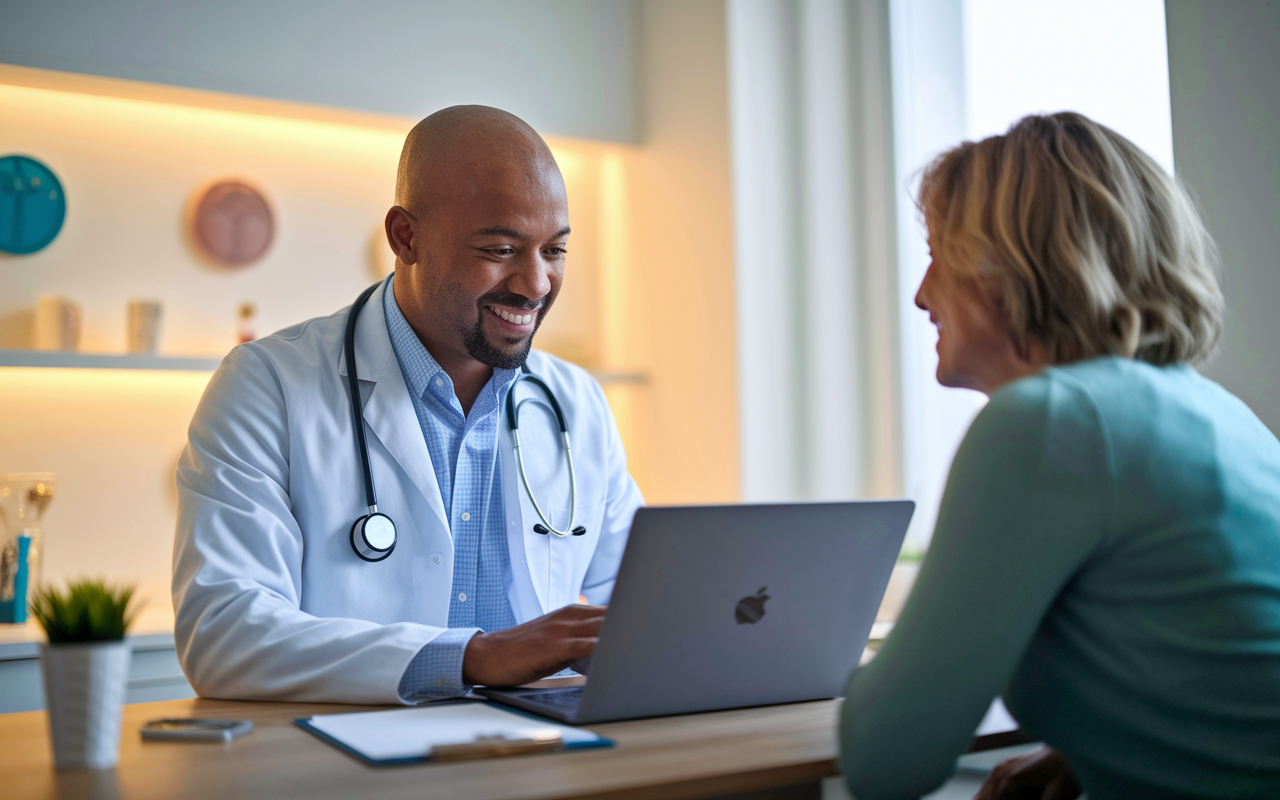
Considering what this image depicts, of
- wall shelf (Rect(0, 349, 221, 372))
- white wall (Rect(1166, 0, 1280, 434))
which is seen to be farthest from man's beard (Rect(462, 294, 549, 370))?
wall shelf (Rect(0, 349, 221, 372))

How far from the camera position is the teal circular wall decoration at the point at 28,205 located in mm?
2727

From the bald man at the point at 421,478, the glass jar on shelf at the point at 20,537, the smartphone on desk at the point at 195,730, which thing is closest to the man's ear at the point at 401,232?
the bald man at the point at 421,478

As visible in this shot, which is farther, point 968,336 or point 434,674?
point 434,674

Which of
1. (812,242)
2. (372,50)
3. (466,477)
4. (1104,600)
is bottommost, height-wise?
(1104,600)

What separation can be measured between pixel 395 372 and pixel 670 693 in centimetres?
83

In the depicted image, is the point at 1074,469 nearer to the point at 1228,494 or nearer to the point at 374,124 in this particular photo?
the point at 1228,494

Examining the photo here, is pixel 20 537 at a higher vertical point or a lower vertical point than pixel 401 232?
lower

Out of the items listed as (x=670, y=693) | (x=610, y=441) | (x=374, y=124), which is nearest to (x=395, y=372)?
(x=610, y=441)

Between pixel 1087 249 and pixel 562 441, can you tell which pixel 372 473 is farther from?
pixel 1087 249

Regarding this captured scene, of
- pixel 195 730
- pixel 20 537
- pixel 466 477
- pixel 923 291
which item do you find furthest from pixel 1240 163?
pixel 20 537

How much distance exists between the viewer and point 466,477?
5.57ft

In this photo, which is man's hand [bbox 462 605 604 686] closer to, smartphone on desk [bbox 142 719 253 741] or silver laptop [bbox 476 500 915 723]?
silver laptop [bbox 476 500 915 723]

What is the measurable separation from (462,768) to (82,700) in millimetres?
344

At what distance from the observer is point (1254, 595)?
0.86 meters
